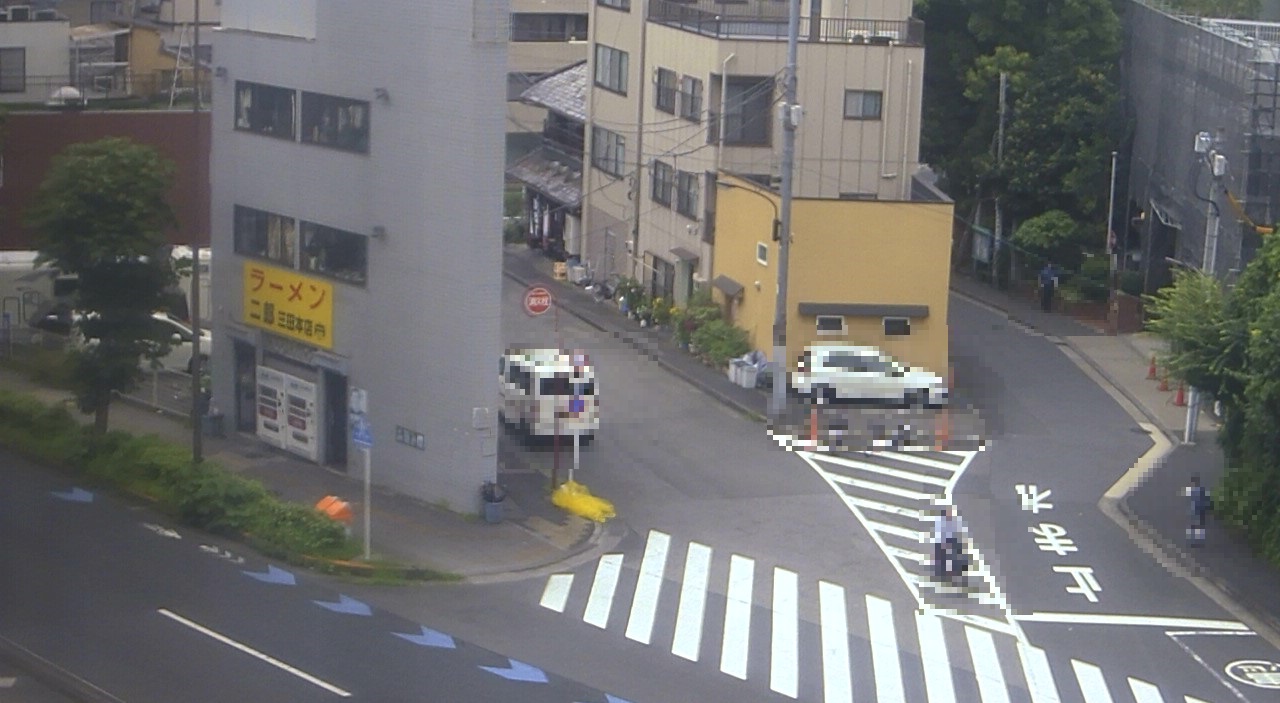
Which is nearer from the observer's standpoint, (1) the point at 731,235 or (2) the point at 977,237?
(1) the point at 731,235

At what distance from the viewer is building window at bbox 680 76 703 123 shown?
39.6 m

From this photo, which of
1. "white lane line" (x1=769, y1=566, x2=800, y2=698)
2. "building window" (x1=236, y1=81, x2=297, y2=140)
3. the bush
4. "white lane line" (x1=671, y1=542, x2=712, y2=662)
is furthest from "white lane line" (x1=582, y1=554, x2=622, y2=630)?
the bush

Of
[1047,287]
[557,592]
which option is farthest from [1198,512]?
[1047,287]

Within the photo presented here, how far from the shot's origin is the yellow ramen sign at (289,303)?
2778cm

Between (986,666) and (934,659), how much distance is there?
617 millimetres

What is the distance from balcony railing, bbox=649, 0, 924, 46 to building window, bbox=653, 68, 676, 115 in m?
1.16

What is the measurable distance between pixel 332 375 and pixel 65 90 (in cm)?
1539

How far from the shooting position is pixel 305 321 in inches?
1109

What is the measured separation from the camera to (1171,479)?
2930cm

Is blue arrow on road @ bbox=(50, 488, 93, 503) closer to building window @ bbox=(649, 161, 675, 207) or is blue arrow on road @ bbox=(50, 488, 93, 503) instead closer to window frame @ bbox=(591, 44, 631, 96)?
building window @ bbox=(649, 161, 675, 207)

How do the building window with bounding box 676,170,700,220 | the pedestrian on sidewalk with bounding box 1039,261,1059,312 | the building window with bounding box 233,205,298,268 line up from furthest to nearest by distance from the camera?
the pedestrian on sidewalk with bounding box 1039,261,1059,312
the building window with bounding box 676,170,700,220
the building window with bounding box 233,205,298,268

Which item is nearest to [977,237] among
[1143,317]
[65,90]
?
[1143,317]

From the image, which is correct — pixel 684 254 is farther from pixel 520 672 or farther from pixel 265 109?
pixel 520 672

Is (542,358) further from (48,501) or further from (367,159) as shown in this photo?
(48,501)
